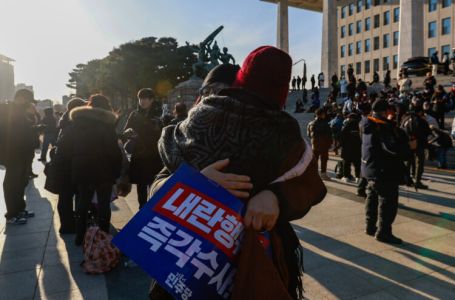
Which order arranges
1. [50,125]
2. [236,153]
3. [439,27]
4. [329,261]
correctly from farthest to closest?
1. [439,27]
2. [50,125]
3. [329,261]
4. [236,153]

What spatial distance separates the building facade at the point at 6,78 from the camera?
422 feet

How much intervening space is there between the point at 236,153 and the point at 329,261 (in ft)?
10.7

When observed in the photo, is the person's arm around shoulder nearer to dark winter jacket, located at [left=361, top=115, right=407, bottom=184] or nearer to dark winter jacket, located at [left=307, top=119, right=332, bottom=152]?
dark winter jacket, located at [left=361, top=115, right=407, bottom=184]

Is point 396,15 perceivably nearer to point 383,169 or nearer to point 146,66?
point 146,66

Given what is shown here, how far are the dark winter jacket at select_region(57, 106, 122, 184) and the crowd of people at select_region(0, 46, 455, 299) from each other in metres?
0.01

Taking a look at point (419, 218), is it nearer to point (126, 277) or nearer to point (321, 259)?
point (321, 259)

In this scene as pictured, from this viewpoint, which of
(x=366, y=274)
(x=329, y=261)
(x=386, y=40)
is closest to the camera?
(x=366, y=274)

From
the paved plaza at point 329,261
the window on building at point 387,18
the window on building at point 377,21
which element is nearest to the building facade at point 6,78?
the window on building at point 377,21

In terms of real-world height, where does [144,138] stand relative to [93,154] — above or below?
above

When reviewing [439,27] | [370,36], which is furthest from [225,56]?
[370,36]

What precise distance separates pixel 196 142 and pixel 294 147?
38 centimetres

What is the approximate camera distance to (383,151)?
4.78 metres

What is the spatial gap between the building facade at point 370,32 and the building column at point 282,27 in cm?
12

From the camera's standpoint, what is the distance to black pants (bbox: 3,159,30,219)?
5.36 metres
